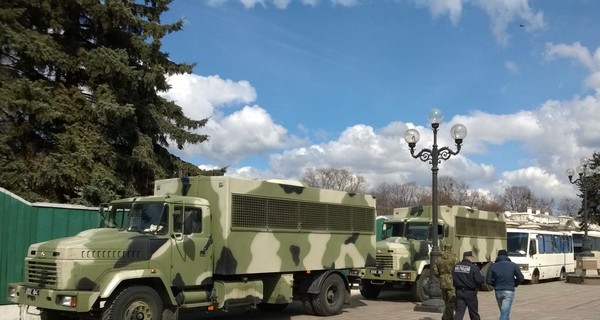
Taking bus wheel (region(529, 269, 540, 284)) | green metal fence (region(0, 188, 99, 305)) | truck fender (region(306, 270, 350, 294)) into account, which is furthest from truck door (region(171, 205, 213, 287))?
bus wheel (region(529, 269, 540, 284))

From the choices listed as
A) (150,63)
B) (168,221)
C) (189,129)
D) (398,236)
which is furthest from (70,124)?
(398,236)

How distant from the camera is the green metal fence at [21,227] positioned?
12.0 m

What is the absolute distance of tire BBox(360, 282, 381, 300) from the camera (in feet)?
61.1

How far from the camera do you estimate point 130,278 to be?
31.5ft

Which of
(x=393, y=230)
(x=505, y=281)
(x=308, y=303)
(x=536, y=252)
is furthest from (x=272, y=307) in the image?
(x=536, y=252)

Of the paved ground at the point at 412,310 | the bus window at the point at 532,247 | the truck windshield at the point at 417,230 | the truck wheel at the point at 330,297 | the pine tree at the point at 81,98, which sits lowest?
the paved ground at the point at 412,310

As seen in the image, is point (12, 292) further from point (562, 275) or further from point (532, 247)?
point (562, 275)

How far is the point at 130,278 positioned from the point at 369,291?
10.8m

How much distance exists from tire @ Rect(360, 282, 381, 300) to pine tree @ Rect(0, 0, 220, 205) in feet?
24.8

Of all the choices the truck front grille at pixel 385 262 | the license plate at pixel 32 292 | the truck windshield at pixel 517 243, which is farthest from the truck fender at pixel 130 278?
the truck windshield at pixel 517 243

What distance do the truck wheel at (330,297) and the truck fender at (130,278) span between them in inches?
176

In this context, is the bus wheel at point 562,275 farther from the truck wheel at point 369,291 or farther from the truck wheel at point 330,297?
the truck wheel at point 330,297

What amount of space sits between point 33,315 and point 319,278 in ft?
20.5

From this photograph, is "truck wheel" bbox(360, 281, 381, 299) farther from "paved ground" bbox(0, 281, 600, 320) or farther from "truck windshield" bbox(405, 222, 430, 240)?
"truck windshield" bbox(405, 222, 430, 240)
